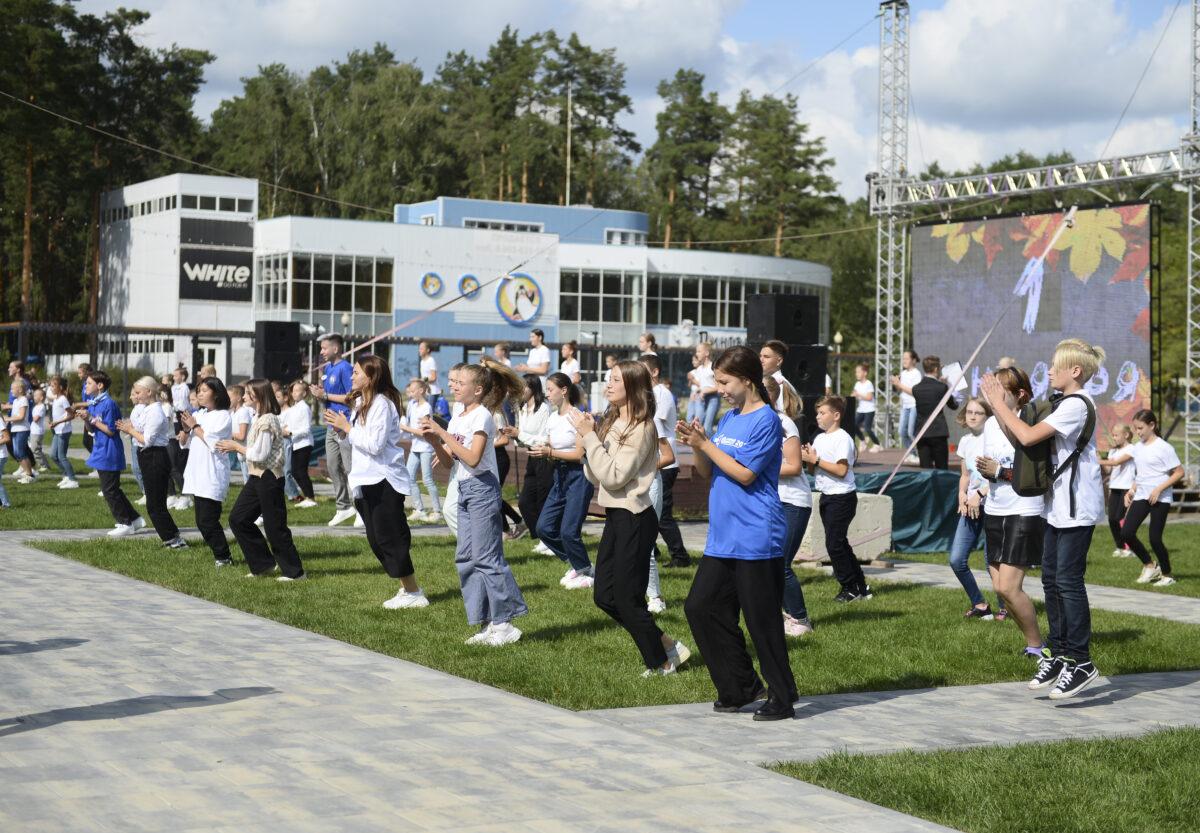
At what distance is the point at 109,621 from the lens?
987 cm

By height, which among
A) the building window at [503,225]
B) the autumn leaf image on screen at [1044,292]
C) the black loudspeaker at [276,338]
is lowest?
the black loudspeaker at [276,338]

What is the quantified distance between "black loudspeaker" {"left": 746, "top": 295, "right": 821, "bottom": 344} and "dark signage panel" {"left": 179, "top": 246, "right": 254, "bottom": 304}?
1965 inches

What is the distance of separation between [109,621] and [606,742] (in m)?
4.66

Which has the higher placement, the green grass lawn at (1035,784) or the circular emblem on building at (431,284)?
the circular emblem on building at (431,284)

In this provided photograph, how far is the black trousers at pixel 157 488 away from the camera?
47.0 feet

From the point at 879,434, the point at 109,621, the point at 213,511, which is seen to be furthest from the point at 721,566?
the point at 879,434

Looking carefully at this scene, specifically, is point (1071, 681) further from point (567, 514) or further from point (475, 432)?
point (567, 514)

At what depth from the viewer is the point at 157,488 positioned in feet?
47.0

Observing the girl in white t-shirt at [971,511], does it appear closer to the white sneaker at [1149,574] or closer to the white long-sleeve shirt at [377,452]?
the white sneaker at [1149,574]

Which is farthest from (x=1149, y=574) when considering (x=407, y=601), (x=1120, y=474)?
(x=407, y=601)

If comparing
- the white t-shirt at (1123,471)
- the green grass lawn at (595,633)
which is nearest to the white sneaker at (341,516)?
the green grass lawn at (595,633)

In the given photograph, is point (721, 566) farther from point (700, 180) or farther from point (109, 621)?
point (700, 180)

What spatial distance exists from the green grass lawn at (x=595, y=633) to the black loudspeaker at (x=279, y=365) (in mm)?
7322

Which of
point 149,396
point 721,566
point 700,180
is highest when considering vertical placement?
point 700,180
